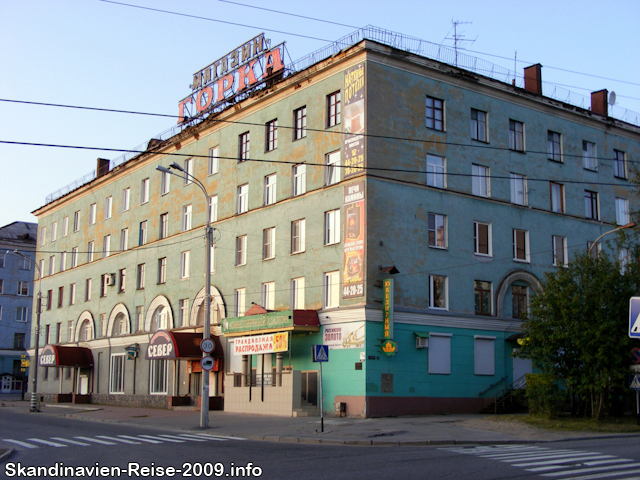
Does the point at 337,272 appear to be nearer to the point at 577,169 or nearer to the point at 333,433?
the point at 333,433

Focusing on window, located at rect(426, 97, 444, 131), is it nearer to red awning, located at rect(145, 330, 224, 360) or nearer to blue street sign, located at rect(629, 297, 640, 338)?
red awning, located at rect(145, 330, 224, 360)

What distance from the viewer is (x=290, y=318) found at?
31.8 m

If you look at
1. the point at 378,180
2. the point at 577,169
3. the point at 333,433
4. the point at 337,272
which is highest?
the point at 577,169

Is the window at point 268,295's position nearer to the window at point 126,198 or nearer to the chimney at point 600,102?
the window at point 126,198

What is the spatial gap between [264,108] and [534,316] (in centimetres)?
1892

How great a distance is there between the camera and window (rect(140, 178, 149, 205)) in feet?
161

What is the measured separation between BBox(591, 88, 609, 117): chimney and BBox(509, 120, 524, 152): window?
7327 mm

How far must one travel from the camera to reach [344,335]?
103ft

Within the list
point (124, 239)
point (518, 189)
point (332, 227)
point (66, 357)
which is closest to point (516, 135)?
point (518, 189)

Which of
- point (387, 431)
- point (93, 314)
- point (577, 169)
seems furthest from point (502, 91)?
point (93, 314)

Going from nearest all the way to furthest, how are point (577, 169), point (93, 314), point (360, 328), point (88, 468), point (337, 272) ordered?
point (88, 468) < point (360, 328) < point (337, 272) < point (577, 169) < point (93, 314)

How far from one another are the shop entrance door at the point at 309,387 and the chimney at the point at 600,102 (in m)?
23.6

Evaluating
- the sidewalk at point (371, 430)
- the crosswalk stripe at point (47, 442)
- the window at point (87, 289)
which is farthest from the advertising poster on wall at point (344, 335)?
the window at point (87, 289)

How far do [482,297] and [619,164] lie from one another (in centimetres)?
1426
